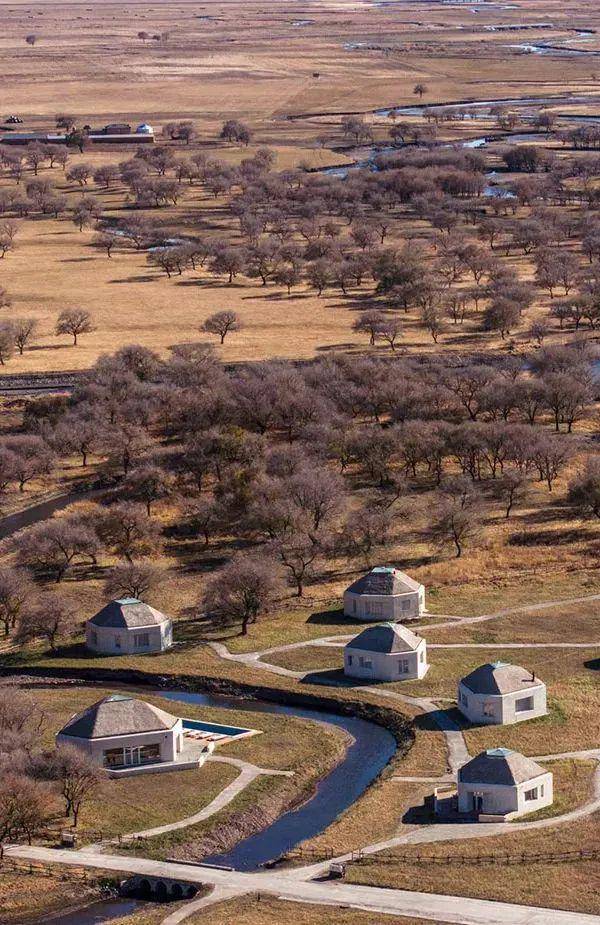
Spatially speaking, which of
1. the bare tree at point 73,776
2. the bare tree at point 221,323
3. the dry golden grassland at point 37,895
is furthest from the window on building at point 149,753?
the bare tree at point 221,323

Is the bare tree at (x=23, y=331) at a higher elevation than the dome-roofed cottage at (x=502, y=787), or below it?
higher

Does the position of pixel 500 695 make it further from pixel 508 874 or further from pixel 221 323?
pixel 221 323

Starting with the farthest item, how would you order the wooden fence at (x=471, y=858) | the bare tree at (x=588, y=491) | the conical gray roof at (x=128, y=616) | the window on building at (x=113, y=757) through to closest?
the bare tree at (x=588, y=491) → the conical gray roof at (x=128, y=616) → the window on building at (x=113, y=757) → the wooden fence at (x=471, y=858)

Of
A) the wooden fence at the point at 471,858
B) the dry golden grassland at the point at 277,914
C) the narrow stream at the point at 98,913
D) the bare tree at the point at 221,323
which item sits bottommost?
the narrow stream at the point at 98,913

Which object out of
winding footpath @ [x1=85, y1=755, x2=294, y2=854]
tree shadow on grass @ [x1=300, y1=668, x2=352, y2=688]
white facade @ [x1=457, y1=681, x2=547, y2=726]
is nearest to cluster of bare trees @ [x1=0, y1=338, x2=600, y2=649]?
tree shadow on grass @ [x1=300, y1=668, x2=352, y2=688]

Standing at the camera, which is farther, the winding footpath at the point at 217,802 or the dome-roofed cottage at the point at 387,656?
the dome-roofed cottage at the point at 387,656

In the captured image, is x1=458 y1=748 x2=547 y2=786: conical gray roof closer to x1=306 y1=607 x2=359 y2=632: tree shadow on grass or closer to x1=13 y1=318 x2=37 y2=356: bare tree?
x1=306 y1=607 x2=359 y2=632: tree shadow on grass

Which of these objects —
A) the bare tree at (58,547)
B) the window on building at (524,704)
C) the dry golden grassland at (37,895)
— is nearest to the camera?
the dry golden grassland at (37,895)

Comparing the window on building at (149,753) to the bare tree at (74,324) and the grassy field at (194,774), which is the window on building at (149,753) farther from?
the bare tree at (74,324)
